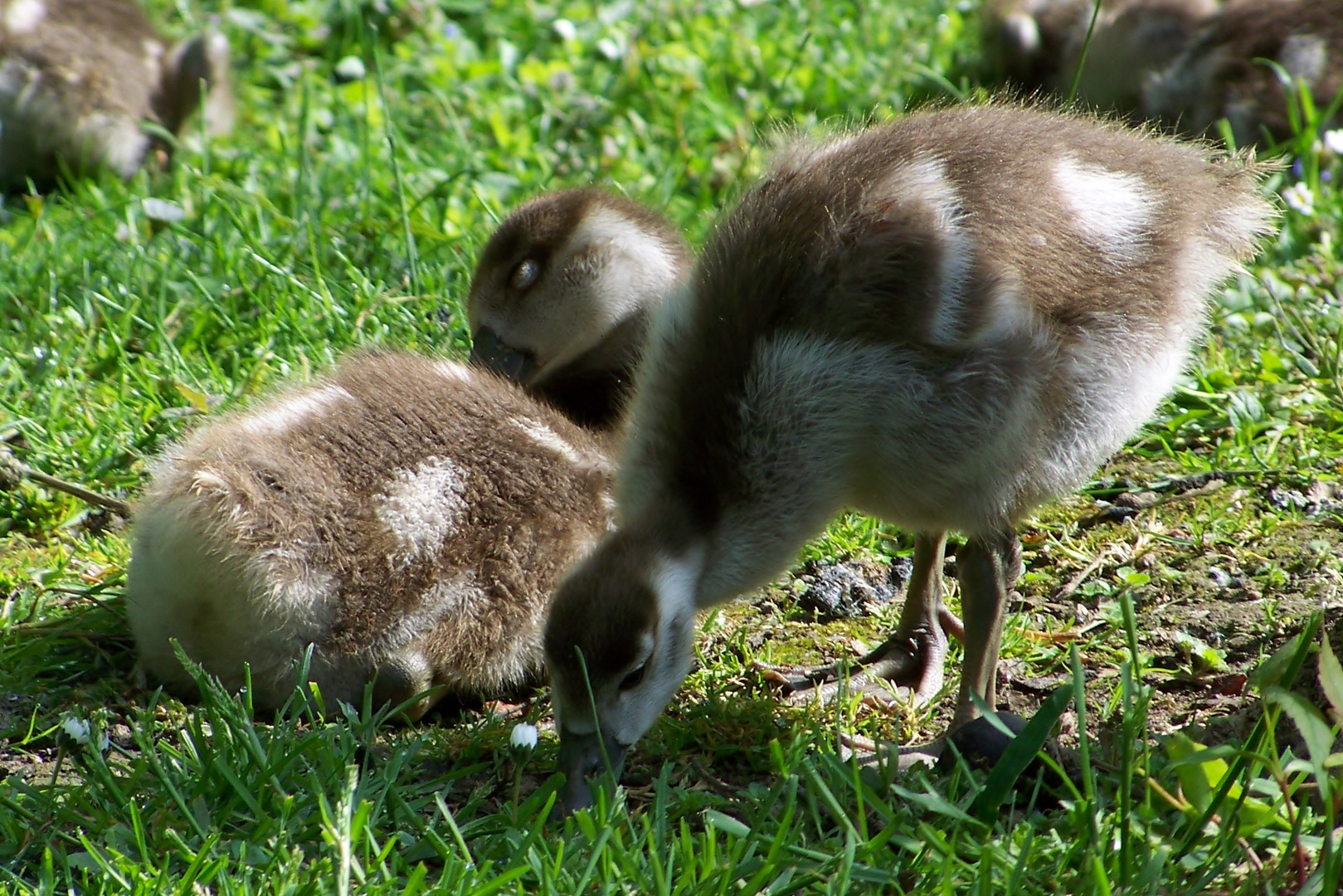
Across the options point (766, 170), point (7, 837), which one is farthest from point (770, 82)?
point (7, 837)

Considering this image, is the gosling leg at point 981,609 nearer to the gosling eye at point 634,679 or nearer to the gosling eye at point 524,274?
the gosling eye at point 634,679

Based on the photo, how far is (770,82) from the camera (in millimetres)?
6395

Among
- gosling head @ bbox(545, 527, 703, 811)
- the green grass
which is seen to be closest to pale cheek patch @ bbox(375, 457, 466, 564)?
the green grass

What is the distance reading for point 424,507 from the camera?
331cm

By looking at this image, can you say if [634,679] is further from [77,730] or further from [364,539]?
[77,730]

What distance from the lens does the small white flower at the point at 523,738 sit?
2980 mm

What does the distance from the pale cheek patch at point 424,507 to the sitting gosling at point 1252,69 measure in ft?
11.9

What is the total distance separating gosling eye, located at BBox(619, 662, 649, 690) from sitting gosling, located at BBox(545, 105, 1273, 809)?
0.03ft

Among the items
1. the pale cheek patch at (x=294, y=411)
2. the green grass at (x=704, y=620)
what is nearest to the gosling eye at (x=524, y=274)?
the green grass at (x=704, y=620)

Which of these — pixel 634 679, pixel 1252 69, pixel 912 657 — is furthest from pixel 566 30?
pixel 634 679

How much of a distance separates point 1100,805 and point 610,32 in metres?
5.00

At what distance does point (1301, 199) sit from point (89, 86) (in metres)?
4.90

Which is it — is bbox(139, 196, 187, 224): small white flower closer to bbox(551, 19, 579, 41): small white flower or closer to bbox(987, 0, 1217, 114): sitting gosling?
bbox(551, 19, 579, 41): small white flower

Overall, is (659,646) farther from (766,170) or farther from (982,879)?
(766,170)
